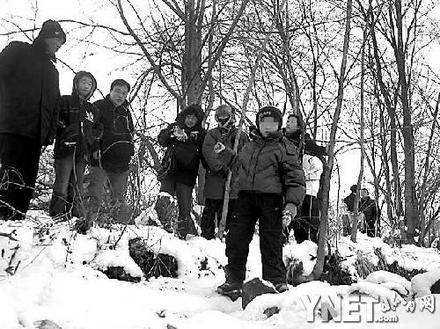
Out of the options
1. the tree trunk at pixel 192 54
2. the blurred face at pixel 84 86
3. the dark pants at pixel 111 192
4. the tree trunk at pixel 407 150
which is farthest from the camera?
the tree trunk at pixel 407 150

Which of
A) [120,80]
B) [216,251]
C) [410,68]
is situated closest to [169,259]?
[216,251]

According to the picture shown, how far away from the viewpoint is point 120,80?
536 centimetres

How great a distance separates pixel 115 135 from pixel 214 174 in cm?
110

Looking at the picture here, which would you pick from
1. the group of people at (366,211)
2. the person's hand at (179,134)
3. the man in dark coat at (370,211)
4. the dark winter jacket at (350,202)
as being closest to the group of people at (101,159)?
Answer: the person's hand at (179,134)

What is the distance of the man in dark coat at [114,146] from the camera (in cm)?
504

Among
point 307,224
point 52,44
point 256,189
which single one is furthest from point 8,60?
point 307,224

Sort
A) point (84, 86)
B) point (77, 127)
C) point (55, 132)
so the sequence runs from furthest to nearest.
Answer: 1. point (84, 86)
2. point (77, 127)
3. point (55, 132)

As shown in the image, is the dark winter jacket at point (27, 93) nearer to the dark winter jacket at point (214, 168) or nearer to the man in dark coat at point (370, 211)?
the dark winter jacket at point (214, 168)

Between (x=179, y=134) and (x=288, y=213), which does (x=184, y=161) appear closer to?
(x=179, y=134)

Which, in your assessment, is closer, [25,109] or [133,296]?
[133,296]

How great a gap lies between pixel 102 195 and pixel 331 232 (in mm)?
2733

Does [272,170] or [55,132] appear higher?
[55,132]

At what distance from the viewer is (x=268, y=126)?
4.34 meters

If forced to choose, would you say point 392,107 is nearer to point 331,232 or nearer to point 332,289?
point 331,232
